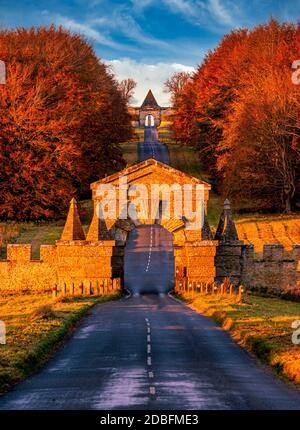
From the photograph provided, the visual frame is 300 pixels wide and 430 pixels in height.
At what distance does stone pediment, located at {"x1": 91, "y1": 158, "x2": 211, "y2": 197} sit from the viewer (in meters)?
47.8

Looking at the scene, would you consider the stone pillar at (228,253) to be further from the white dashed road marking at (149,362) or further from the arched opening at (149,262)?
the white dashed road marking at (149,362)

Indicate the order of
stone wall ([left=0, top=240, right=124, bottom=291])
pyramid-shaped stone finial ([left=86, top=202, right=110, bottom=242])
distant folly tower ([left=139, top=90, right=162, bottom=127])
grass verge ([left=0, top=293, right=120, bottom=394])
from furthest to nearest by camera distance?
1. distant folly tower ([left=139, top=90, right=162, bottom=127])
2. pyramid-shaped stone finial ([left=86, top=202, right=110, bottom=242])
3. stone wall ([left=0, top=240, right=124, bottom=291])
4. grass verge ([left=0, top=293, right=120, bottom=394])

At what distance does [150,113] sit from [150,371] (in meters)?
165

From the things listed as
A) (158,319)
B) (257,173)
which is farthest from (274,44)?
(158,319)

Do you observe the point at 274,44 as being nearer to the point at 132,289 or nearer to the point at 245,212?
the point at 245,212

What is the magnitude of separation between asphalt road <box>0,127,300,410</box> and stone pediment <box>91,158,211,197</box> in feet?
38.6

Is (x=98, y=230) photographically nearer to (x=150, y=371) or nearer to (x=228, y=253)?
(x=228, y=253)

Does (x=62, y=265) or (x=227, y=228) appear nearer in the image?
(x=62, y=265)

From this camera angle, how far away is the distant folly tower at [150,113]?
182m

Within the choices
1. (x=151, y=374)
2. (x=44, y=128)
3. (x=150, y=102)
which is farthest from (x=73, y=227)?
(x=150, y=102)

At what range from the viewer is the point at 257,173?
223 feet

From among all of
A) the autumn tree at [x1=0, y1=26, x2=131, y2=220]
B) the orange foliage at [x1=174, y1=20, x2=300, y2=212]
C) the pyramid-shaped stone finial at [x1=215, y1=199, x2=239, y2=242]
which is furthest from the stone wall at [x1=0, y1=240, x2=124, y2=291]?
the orange foliage at [x1=174, y1=20, x2=300, y2=212]

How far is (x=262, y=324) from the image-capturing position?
30312 mm

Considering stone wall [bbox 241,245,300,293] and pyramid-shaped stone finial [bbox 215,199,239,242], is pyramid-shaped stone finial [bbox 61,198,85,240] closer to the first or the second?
pyramid-shaped stone finial [bbox 215,199,239,242]
